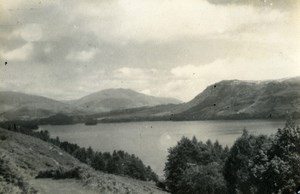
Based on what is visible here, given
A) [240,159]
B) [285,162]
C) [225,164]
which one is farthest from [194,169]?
[285,162]

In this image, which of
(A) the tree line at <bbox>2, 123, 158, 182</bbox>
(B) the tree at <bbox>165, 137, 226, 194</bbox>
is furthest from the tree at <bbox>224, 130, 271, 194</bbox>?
(A) the tree line at <bbox>2, 123, 158, 182</bbox>

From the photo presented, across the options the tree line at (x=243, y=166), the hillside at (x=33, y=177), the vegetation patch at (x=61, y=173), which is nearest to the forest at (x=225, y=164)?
the tree line at (x=243, y=166)

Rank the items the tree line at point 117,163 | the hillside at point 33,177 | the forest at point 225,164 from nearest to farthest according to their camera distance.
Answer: the hillside at point 33,177 → the forest at point 225,164 → the tree line at point 117,163

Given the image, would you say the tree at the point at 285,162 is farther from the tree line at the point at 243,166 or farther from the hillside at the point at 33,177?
the hillside at the point at 33,177

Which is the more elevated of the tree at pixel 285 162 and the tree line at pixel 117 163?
the tree at pixel 285 162

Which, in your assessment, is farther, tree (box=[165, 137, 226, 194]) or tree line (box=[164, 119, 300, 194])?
tree (box=[165, 137, 226, 194])

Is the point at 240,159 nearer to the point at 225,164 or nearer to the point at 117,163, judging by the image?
the point at 225,164


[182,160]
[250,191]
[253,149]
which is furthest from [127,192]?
[182,160]

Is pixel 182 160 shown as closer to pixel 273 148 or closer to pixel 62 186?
pixel 273 148

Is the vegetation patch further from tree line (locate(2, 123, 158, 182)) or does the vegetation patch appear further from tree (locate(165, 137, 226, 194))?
tree line (locate(2, 123, 158, 182))
